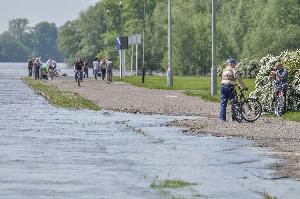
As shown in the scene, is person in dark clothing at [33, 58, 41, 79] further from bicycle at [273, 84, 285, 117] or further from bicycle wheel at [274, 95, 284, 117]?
bicycle wheel at [274, 95, 284, 117]

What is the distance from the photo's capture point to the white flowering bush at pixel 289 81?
114ft

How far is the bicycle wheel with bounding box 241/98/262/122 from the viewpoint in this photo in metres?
30.4

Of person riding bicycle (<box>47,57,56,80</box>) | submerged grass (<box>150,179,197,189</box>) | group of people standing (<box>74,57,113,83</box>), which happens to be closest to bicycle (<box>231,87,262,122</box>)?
submerged grass (<box>150,179,197,189</box>)

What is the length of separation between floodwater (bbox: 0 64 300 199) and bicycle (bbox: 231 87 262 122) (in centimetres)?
261

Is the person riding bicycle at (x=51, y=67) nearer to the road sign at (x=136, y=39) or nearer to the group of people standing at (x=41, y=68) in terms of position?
the group of people standing at (x=41, y=68)

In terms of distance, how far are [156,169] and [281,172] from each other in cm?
211

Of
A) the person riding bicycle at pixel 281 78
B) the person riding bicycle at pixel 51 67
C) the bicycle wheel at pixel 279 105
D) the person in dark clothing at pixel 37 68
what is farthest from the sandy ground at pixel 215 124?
the person in dark clothing at pixel 37 68

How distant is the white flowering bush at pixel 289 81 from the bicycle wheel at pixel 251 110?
3.45 metres

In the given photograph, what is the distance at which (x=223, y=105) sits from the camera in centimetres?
3033

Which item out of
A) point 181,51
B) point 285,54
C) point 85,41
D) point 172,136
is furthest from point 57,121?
point 85,41

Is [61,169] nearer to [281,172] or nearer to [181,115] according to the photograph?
[281,172]

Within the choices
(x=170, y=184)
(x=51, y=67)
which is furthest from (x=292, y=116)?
(x=51, y=67)

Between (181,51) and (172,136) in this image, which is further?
(181,51)

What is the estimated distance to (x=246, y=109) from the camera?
3078 centimetres
